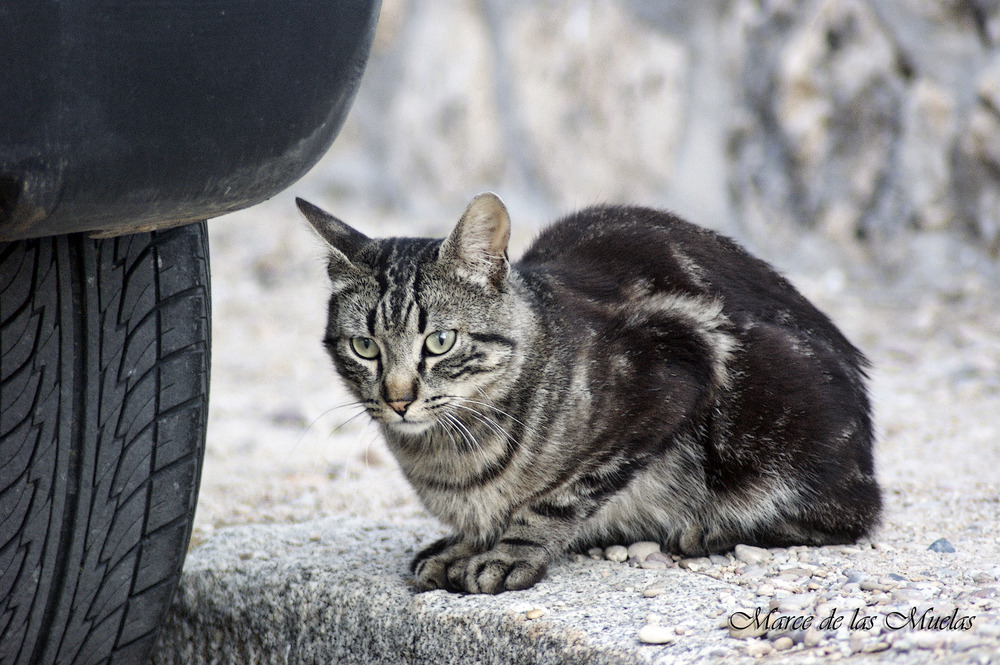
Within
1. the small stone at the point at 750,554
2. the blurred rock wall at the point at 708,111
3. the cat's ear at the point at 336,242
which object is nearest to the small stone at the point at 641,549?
the small stone at the point at 750,554

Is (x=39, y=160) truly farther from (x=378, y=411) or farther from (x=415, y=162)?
(x=415, y=162)

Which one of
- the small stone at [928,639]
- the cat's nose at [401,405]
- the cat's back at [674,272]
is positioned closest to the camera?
the small stone at [928,639]

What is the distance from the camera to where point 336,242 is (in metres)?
2.24

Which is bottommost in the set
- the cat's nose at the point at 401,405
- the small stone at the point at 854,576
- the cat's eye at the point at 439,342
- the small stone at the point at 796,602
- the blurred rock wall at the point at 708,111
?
the small stone at the point at 796,602

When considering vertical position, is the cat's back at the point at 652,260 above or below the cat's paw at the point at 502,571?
above

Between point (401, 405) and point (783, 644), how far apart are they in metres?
0.87

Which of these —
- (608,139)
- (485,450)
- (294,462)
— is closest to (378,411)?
(485,450)

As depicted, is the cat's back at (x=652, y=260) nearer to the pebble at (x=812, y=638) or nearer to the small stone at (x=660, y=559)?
the small stone at (x=660, y=559)

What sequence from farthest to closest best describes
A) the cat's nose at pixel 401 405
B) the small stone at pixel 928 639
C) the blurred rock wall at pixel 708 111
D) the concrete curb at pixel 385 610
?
1. the blurred rock wall at pixel 708 111
2. the cat's nose at pixel 401 405
3. the concrete curb at pixel 385 610
4. the small stone at pixel 928 639

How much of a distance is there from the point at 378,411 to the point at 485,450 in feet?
0.81

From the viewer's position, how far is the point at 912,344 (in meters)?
4.14

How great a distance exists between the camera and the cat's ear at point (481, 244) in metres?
2.11

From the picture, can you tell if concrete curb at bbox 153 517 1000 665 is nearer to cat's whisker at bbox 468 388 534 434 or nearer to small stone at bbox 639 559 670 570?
small stone at bbox 639 559 670 570

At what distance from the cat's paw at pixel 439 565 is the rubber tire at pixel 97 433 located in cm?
50
